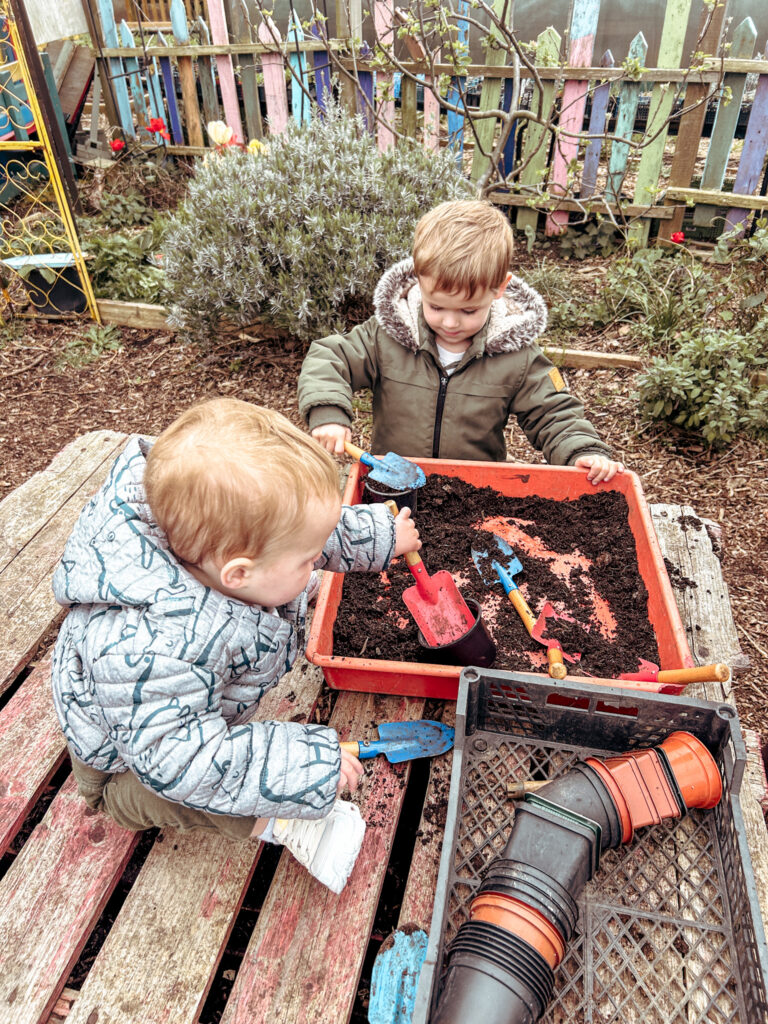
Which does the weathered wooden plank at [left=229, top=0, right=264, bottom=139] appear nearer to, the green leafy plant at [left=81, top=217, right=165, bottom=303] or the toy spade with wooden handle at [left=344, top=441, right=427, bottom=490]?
the green leafy plant at [left=81, top=217, right=165, bottom=303]

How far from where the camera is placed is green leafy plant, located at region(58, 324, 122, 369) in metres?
4.03

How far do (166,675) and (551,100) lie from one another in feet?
15.6


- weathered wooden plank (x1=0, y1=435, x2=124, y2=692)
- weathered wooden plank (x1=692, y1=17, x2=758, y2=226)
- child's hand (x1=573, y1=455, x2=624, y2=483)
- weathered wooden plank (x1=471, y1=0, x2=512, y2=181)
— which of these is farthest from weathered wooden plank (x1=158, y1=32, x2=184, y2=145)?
child's hand (x1=573, y1=455, x2=624, y2=483)

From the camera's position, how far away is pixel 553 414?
2.19m

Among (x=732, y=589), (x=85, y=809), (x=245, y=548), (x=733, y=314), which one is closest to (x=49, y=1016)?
(x=85, y=809)

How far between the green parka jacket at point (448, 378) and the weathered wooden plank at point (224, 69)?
4.02 m

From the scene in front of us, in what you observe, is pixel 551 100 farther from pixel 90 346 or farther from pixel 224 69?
pixel 90 346

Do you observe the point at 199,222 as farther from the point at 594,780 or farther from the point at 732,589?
the point at 594,780

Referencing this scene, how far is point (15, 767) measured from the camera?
1554 mm

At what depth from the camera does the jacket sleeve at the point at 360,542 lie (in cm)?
157

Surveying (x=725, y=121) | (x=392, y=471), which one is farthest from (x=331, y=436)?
(x=725, y=121)

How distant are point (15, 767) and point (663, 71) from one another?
4.90 meters

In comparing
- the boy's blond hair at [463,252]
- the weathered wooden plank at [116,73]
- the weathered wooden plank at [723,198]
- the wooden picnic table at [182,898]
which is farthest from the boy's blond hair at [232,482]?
the weathered wooden plank at [116,73]

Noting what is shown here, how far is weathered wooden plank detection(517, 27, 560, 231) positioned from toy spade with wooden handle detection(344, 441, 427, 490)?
3126 millimetres
